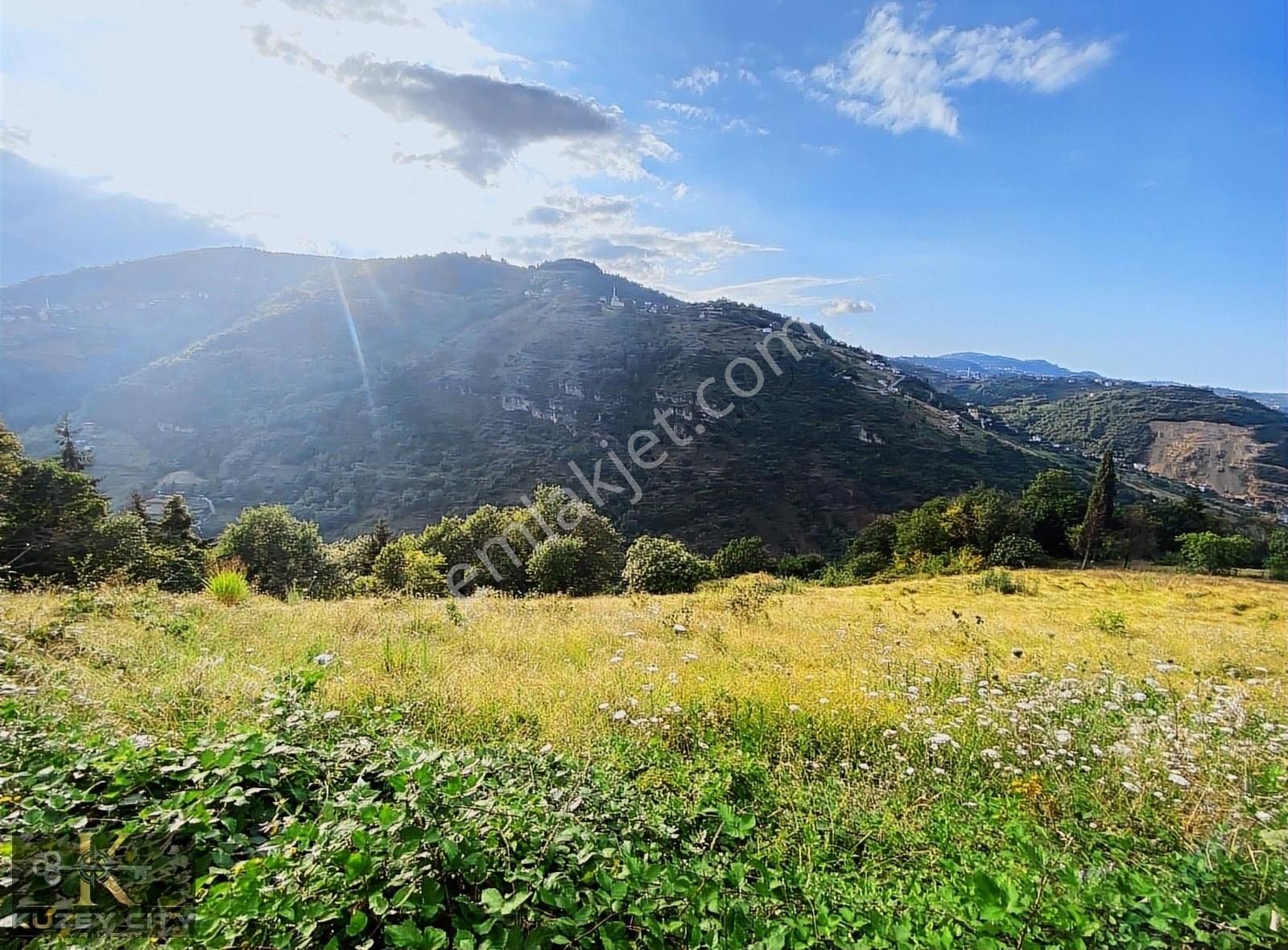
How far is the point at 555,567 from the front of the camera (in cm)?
1803

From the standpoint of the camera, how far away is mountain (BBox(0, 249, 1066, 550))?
69438 millimetres

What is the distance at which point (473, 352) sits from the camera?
120 metres

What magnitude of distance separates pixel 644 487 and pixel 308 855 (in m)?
68.2

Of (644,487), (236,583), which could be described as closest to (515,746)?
(236,583)

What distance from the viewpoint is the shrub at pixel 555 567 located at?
17969 mm

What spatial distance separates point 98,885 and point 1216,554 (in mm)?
30064

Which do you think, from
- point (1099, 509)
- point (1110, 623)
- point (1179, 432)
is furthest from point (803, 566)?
point (1179, 432)

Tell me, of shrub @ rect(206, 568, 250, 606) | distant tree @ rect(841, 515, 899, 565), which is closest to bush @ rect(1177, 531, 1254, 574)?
distant tree @ rect(841, 515, 899, 565)

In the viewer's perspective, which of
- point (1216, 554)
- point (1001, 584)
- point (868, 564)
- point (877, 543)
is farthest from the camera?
point (877, 543)

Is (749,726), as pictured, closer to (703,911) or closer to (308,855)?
(703,911)

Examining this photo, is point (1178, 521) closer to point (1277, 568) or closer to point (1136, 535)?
point (1136, 535)

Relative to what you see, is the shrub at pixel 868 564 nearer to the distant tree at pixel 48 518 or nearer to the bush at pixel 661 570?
the bush at pixel 661 570

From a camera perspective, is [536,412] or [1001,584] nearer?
[1001,584]

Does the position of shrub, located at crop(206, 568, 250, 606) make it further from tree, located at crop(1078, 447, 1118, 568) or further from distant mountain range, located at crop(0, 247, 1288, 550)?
distant mountain range, located at crop(0, 247, 1288, 550)
